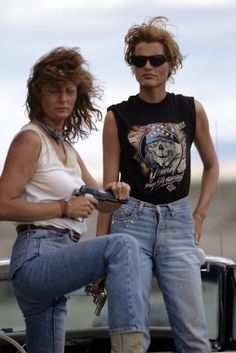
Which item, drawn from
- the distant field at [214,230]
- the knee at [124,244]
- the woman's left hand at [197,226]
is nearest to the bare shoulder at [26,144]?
the knee at [124,244]

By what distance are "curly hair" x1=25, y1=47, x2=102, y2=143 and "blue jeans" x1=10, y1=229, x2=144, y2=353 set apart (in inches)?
19.9

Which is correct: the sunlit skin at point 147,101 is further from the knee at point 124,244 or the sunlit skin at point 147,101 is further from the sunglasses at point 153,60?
the knee at point 124,244

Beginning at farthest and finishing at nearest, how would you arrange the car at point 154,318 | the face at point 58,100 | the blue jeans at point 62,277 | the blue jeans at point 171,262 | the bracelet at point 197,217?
the car at point 154,318 → the bracelet at point 197,217 → the blue jeans at point 171,262 → the face at point 58,100 → the blue jeans at point 62,277

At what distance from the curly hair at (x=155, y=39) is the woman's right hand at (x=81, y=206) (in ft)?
3.53

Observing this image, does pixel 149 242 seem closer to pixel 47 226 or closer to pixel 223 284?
pixel 47 226

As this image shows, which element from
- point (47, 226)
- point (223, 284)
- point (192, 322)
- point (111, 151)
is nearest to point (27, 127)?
point (47, 226)

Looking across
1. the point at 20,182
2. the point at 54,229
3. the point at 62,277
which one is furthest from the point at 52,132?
the point at 62,277

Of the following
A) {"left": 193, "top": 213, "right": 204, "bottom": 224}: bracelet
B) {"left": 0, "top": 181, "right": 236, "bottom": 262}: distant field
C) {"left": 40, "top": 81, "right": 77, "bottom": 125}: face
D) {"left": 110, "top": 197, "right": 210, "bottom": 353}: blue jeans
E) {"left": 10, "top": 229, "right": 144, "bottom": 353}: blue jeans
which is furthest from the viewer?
{"left": 0, "top": 181, "right": 236, "bottom": 262}: distant field

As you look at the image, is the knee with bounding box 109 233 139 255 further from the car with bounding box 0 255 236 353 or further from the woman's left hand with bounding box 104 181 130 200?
the car with bounding box 0 255 236 353

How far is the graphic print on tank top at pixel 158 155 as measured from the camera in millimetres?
5867

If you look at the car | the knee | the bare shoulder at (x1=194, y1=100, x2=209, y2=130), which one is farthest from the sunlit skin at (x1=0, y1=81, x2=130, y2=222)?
the car

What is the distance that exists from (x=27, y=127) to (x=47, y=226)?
15.6 inches

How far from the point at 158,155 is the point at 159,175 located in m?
0.09

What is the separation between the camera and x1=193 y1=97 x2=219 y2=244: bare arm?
619 centimetres
